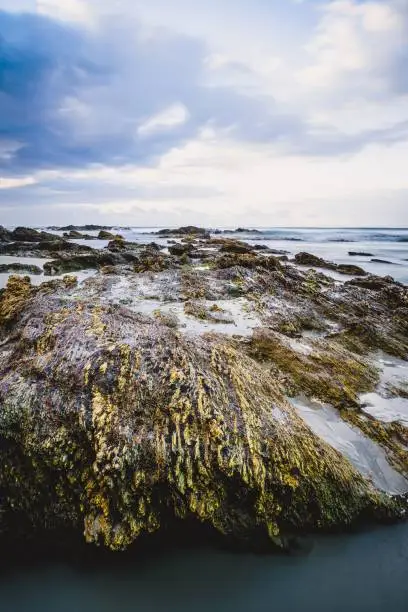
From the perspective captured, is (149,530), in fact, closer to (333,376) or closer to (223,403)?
(223,403)

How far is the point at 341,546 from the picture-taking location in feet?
9.04

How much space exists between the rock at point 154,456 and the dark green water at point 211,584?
0.20 metres

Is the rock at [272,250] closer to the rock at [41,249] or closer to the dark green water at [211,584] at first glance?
the rock at [41,249]

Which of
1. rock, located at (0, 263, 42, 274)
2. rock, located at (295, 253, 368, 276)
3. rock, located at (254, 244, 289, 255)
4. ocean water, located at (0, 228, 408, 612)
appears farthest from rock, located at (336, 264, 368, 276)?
ocean water, located at (0, 228, 408, 612)

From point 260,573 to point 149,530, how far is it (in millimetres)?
844

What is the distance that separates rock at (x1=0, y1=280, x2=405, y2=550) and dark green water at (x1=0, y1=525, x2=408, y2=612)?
20 centimetres

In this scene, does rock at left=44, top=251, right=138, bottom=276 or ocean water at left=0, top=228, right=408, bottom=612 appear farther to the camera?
rock at left=44, top=251, right=138, bottom=276

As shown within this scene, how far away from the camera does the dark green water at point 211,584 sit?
234 cm

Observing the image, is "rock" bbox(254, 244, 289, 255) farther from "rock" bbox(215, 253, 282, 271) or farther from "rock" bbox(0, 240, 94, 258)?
"rock" bbox(215, 253, 282, 271)

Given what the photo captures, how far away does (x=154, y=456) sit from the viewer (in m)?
2.72

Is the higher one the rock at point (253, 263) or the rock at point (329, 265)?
the rock at point (253, 263)

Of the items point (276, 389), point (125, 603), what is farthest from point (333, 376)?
point (125, 603)

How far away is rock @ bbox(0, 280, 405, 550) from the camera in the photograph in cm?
262

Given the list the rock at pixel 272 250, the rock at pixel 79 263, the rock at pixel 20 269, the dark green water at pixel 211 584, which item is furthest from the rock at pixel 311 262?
the dark green water at pixel 211 584
